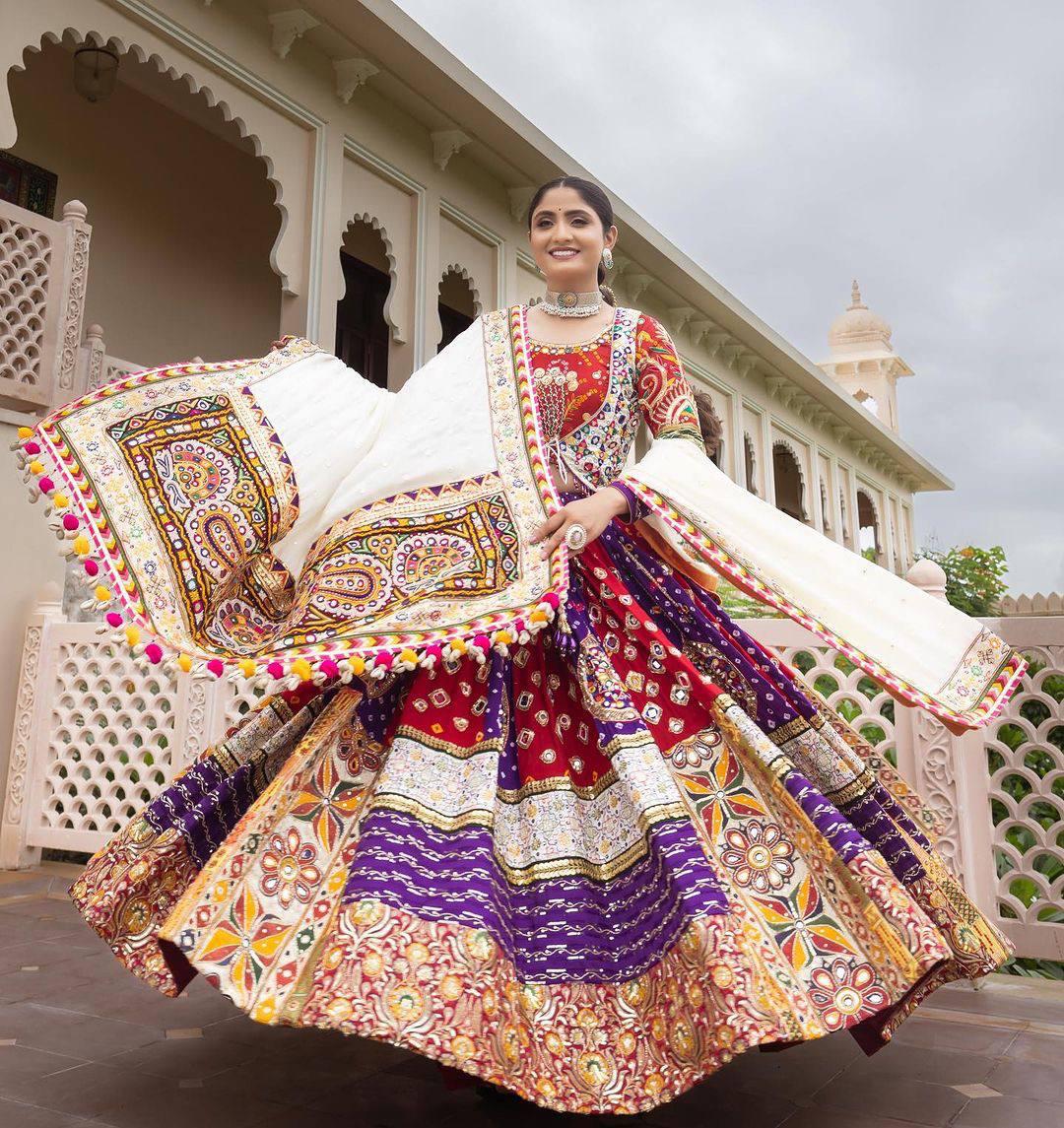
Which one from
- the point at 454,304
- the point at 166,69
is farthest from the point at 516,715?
the point at 454,304

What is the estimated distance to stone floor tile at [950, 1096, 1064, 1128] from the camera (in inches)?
66.4

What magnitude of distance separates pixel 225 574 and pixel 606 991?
939 millimetres

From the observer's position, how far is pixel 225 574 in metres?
1.78

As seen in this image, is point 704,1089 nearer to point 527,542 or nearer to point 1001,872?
point 527,542

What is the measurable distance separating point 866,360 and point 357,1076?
74.5 ft

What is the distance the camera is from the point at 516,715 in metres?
1.73

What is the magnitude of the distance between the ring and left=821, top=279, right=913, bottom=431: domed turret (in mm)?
21841

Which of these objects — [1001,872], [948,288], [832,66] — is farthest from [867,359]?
[948,288]

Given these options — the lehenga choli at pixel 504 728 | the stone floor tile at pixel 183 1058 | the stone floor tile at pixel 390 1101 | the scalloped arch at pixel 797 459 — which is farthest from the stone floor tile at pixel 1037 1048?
the scalloped arch at pixel 797 459

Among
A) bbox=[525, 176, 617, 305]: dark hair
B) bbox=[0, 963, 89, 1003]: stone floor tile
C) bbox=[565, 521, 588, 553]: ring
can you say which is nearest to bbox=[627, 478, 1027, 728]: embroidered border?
bbox=[565, 521, 588, 553]: ring

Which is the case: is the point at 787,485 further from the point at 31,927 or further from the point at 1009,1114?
the point at 1009,1114

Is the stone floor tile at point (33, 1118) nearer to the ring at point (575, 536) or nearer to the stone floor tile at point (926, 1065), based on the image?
the ring at point (575, 536)

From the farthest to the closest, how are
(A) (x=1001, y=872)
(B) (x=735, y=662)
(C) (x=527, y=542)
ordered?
(A) (x=1001, y=872)
(B) (x=735, y=662)
(C) (x=527, y=542)

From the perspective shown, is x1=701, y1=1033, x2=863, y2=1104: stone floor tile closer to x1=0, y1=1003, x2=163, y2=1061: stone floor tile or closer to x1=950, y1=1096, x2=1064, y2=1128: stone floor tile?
x1=950, y1=1096, x2=1064, y2=1128: stone floor tile
